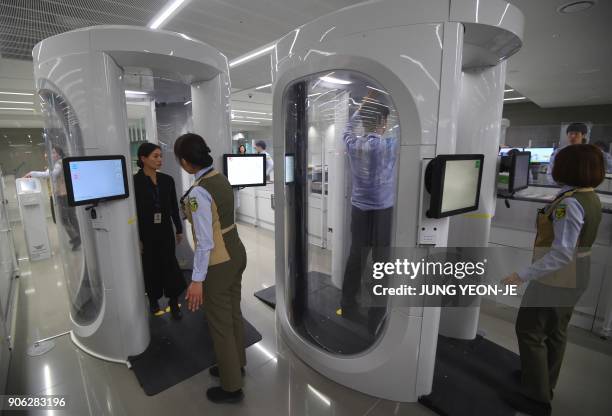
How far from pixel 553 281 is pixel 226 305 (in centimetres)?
177

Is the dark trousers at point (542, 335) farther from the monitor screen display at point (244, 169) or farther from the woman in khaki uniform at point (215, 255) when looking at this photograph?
the monitor screen display at point (244, 169)

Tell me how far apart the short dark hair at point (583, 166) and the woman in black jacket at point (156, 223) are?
258 centimetres

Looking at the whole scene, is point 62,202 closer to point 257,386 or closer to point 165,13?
point 257,386

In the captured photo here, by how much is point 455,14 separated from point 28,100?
32.3ft

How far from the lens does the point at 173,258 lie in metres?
2.62

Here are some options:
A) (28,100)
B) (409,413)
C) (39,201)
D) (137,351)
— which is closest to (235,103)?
(28,100)

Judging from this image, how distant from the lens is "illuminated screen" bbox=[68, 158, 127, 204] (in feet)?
5.73

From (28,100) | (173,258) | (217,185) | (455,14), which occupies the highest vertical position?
(28,100)

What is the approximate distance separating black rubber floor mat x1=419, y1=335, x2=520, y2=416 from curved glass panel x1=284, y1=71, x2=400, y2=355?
512mm

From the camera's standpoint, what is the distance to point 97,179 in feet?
6.06

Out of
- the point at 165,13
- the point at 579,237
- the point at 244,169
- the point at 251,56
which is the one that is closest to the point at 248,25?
the point at 165,13

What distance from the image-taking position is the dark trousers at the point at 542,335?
1.62 metres

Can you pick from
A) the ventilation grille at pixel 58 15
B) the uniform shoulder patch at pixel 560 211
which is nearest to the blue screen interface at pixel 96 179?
the uniform shoulder patch at pixel 560 211

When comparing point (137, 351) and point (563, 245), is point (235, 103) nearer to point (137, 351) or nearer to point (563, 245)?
point (137, 351)
